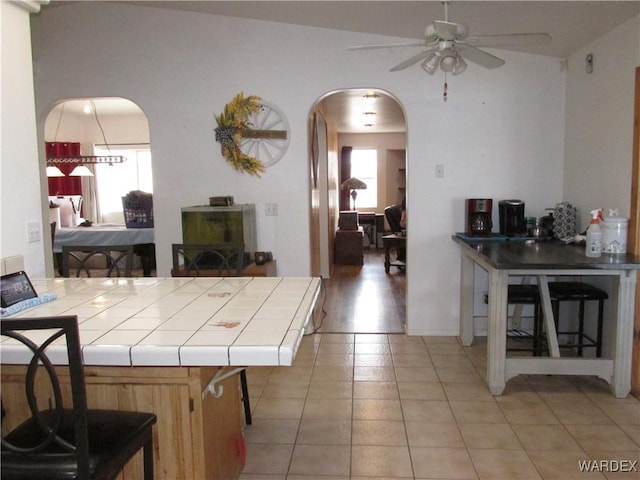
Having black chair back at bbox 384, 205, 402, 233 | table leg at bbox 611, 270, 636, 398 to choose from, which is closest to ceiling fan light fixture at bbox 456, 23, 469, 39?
table leg at bbox 611, 270, 636, 398

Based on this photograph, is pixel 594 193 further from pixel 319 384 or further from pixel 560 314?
pixel 319 384

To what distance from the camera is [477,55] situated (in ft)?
8.60

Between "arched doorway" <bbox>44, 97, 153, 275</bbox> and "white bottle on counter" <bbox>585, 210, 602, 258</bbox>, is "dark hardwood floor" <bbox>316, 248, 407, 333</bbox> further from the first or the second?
"arched doorway" <bbox>44, 97, 153, 275</bbox>

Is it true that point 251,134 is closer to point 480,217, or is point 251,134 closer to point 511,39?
point 480,217

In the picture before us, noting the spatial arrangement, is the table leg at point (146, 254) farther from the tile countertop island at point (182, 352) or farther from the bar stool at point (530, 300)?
the bar stool at point (530, 300)

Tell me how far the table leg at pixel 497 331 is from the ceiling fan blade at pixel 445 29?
131 centimetres

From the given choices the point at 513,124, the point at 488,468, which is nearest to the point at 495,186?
the point at 513,124

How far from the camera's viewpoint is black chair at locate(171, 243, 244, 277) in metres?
2.80

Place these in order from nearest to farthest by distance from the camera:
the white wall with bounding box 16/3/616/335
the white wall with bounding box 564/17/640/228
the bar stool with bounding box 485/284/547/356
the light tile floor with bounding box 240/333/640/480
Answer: the light tile floor with bounding box 240/333/640/480 < the white wall with bounding box 564/17/640/228 < the bar stool with bounding box 485/284/547/356 < the white wall with bounding box 16/3/616/335

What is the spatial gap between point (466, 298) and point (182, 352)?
2.94m

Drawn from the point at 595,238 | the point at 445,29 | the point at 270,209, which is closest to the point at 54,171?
the point at 270,209

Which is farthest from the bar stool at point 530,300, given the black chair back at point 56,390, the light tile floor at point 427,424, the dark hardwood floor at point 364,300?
the black chair back at point 56,390

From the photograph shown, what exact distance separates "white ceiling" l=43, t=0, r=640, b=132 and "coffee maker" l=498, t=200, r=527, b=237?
114 cm

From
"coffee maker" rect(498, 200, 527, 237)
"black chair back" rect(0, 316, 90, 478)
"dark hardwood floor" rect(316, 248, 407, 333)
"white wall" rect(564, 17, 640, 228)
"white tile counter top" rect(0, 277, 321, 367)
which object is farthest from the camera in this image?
"dark hardwood floor" rect(316, 248, 407, 333)
